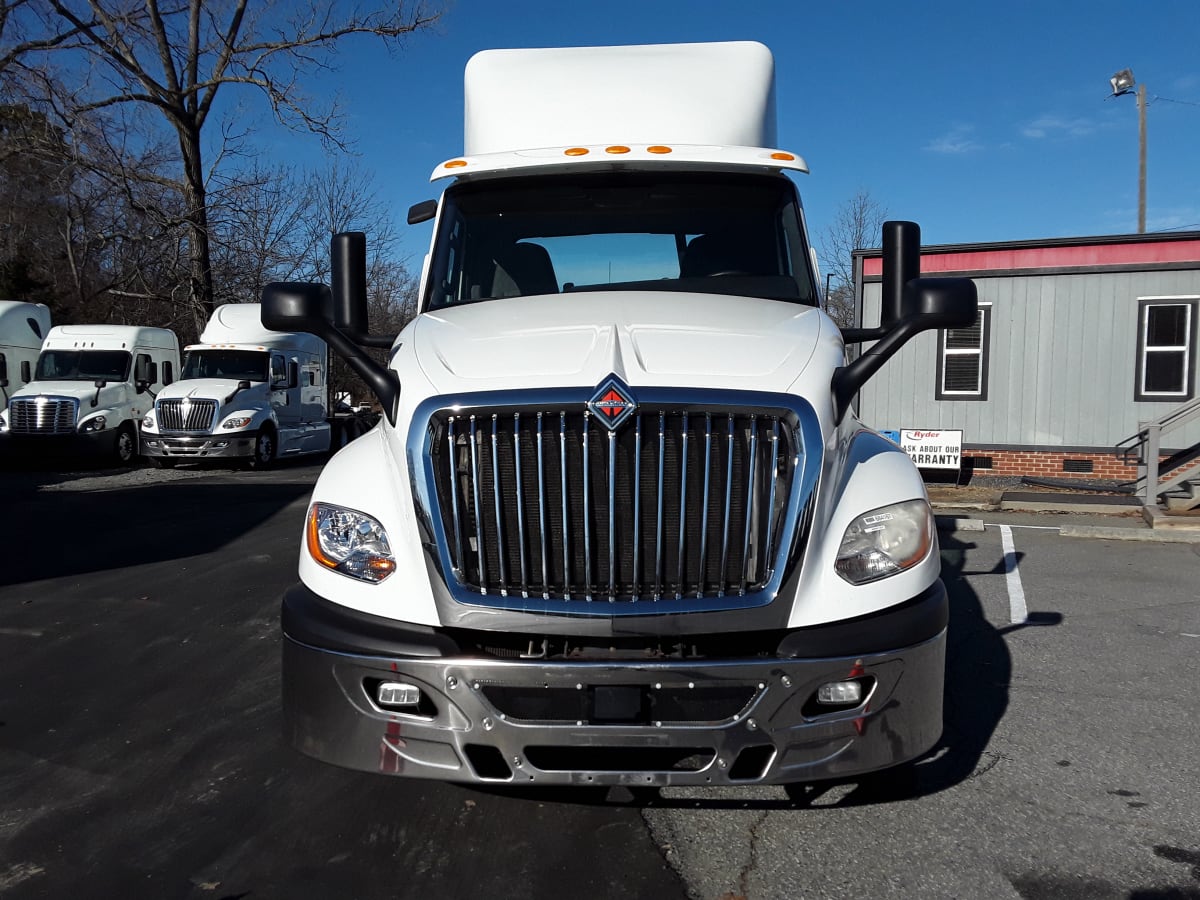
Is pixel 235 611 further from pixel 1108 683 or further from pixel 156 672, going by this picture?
pixel 1108 683

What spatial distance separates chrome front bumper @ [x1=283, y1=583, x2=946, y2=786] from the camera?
2.77m

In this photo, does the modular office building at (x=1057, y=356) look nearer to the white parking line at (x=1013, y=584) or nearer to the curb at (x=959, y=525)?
the curb at (x=959, y=525)

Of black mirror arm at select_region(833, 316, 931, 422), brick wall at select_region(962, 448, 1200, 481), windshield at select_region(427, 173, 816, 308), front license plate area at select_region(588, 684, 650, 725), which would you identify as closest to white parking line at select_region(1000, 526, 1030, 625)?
windshield at select_region(427, 173, 816, 308)

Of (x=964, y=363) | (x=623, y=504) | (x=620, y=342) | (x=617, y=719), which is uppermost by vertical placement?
(x=964, y=363)

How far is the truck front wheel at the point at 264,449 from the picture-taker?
17927mm

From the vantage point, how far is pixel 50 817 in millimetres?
3508

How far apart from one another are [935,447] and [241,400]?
12.3 metres

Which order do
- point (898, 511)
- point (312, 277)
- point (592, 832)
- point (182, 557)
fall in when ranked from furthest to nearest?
point (312, 277) → point (182, 557) → point (592, 832) → point (898, 511)

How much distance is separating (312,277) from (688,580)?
28870 millimetres

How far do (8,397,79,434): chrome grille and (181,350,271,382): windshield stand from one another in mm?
2143

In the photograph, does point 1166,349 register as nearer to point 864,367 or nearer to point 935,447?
point 935,447

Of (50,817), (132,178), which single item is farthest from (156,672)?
(132,178)

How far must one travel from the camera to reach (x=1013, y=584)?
296 inches

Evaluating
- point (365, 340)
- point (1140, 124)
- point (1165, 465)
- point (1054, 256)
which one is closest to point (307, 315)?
point (365, 340)
